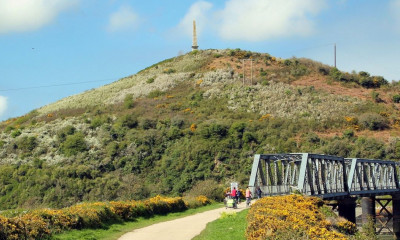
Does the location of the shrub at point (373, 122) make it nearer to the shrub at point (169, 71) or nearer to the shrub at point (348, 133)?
the shrub at point (348, 133)

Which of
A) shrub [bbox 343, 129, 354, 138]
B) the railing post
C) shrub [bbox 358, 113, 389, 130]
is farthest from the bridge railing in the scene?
shrub [bbox 358, 113, 389, 130]

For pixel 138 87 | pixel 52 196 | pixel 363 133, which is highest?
pixel 138 87

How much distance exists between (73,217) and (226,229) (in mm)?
6371

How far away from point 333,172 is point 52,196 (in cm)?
2741

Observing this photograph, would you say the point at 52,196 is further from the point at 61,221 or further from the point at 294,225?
the point at 294,225

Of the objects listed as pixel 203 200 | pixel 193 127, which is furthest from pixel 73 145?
pixel 203 200

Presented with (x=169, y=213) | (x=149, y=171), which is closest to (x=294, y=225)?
(x=169, y=213)

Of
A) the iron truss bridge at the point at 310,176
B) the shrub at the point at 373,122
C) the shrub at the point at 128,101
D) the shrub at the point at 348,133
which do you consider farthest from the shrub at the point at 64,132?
the iron truss bridge at the point at 310,176

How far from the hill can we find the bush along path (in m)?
15.3

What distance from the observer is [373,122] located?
73.9 meters

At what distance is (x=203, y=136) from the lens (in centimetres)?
7006

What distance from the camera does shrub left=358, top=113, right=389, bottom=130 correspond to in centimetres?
7394

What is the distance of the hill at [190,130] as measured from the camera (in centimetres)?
5969

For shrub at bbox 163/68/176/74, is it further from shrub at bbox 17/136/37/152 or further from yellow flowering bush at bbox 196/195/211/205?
yellow flowering bush at bbox 196/195/211/205
